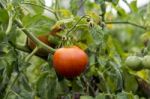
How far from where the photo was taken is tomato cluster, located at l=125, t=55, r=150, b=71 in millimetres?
1679

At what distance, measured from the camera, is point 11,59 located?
156cm

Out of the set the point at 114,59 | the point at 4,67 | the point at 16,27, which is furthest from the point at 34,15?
the point at 114,59

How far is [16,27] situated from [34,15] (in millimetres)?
69

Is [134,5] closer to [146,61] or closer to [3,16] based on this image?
[146,61]

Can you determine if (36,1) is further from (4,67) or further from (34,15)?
(4,67)

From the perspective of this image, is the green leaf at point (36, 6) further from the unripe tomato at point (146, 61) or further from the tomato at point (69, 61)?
the unripe tomato at point (146, 61)

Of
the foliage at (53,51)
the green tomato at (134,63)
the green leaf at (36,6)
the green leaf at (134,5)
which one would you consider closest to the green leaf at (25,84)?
the foliage at (53,51)

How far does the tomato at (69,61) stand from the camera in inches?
55.6

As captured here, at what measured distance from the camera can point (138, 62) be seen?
1687 mm

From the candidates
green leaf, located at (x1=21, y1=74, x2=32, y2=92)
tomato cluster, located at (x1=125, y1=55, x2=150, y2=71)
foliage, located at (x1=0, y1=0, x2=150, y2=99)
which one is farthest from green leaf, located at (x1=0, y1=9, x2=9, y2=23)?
tomato cluster, located at (x1=125, y1=55, x2=150, y2=71)

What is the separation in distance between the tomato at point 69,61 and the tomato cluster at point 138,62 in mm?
297

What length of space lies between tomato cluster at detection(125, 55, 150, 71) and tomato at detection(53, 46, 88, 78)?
0.30 metres

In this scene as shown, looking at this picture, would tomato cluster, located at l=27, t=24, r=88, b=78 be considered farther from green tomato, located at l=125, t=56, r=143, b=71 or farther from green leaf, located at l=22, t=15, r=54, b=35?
green tomato, located at l=125, t=56, r=143, b=71

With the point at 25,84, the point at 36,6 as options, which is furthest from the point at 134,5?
the point at 25,84
